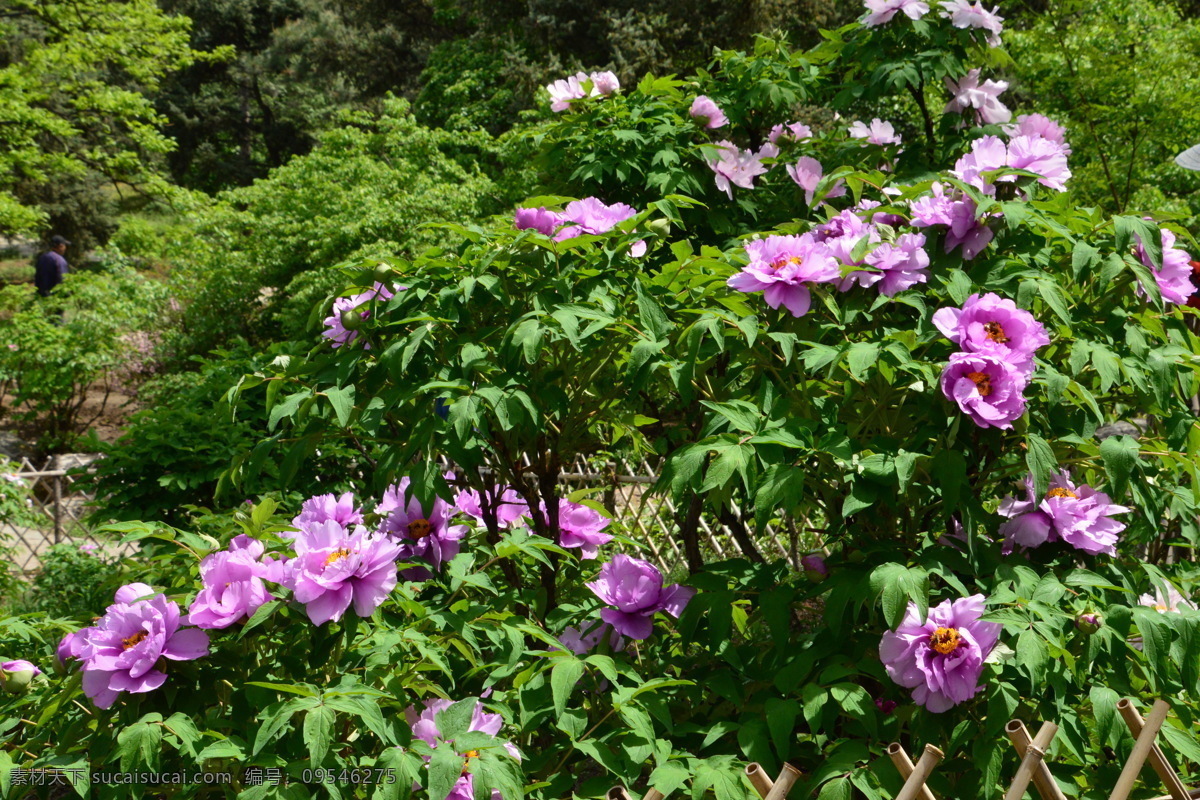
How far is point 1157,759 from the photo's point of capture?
1391 mm

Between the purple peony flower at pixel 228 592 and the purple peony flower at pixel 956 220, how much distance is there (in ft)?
3.99

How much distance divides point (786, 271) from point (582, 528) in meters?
0.75

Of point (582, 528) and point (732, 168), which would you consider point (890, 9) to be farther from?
point (582, 528)

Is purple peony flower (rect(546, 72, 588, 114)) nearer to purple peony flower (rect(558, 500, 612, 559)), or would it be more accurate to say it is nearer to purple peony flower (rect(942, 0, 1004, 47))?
purple peony flower (rect(942, 0, 1004, 47))

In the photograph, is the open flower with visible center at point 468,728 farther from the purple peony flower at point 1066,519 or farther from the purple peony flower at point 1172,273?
the purple peony flower at point 1172,273

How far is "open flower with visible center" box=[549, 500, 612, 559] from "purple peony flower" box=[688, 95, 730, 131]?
115 cm

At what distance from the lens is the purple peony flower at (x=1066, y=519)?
1.64m

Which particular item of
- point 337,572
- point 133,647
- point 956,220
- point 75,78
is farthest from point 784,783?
point 75,78

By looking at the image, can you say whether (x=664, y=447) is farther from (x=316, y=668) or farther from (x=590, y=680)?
(x=316, y=668)

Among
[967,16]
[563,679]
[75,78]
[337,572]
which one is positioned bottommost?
[75,78]

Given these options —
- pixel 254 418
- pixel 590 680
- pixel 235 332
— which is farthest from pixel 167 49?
pixel 590 680

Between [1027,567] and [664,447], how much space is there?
1.02 m

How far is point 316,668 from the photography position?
143 cm

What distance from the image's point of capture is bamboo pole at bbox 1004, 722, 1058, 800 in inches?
50.9
